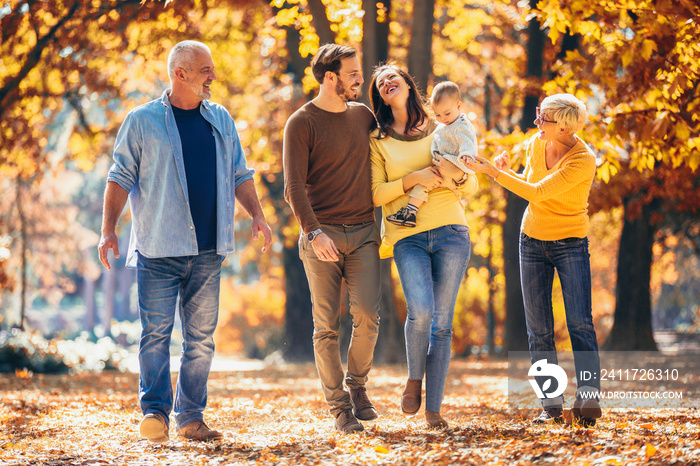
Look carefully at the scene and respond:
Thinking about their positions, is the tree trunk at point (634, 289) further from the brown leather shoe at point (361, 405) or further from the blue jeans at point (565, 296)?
the brown leather shoe at point (361, 405)

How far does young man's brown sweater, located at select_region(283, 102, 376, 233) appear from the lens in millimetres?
4777

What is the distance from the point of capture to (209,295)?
4918 mm

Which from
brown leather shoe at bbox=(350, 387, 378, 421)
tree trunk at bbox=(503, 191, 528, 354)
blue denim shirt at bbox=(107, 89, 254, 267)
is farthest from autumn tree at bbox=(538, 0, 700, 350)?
tree trunk at bbox=(503, 191, 528, 354)

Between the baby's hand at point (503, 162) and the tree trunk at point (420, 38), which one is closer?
the baby's hand at point (503, 162)

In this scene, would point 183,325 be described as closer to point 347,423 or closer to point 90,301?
point 347,423

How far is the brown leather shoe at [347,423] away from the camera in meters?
4.78

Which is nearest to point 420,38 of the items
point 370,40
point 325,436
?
point 370,40

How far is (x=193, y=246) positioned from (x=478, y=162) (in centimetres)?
189

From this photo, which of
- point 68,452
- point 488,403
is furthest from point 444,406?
point 68,452

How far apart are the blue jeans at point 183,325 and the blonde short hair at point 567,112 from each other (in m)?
2.40

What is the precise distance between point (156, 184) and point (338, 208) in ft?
3.89

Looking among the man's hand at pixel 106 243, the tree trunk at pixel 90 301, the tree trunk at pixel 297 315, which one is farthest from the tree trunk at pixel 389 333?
the tree trunk at pixel 90 301

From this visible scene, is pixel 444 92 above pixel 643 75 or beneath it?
beneath

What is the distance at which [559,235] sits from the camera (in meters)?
4.93
